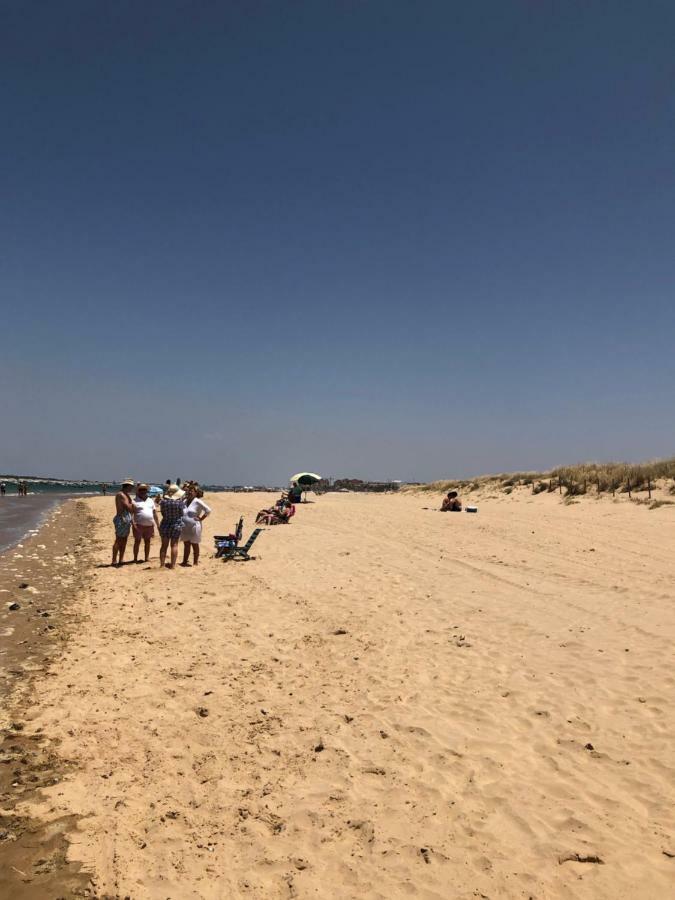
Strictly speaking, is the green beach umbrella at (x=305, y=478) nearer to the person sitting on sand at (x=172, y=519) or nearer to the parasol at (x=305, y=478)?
the parasol at (x=305, y=478)

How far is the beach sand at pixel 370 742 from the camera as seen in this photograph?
321cm

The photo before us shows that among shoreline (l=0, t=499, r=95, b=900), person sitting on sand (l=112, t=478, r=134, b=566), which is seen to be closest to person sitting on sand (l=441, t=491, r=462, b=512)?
person sitting on sand (l=112, t=478, r=134, b=566)

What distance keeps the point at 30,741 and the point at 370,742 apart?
289 centimetres

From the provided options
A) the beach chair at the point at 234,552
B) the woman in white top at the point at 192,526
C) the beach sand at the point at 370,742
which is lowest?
the beach sand at the point at 370,742

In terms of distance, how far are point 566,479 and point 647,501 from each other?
634cm

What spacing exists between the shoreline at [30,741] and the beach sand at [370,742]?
92 mm

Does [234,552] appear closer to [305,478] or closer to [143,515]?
[143,515]

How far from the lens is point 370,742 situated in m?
4.55

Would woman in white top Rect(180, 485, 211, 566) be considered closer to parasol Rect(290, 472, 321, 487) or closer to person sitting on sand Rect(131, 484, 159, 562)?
person sitting on sand Rect(131, 484, 159, 562)

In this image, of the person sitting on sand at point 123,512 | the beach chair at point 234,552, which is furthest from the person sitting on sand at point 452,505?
the person sitting on sand at point 123,512

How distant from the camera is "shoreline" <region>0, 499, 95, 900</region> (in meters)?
3.13

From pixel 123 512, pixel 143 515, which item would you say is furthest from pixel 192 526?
pixel 123 512

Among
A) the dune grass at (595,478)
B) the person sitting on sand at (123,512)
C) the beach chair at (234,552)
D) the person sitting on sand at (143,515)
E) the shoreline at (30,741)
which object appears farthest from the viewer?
the dune grass at (595,478)

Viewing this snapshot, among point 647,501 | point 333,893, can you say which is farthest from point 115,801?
point 647,501
